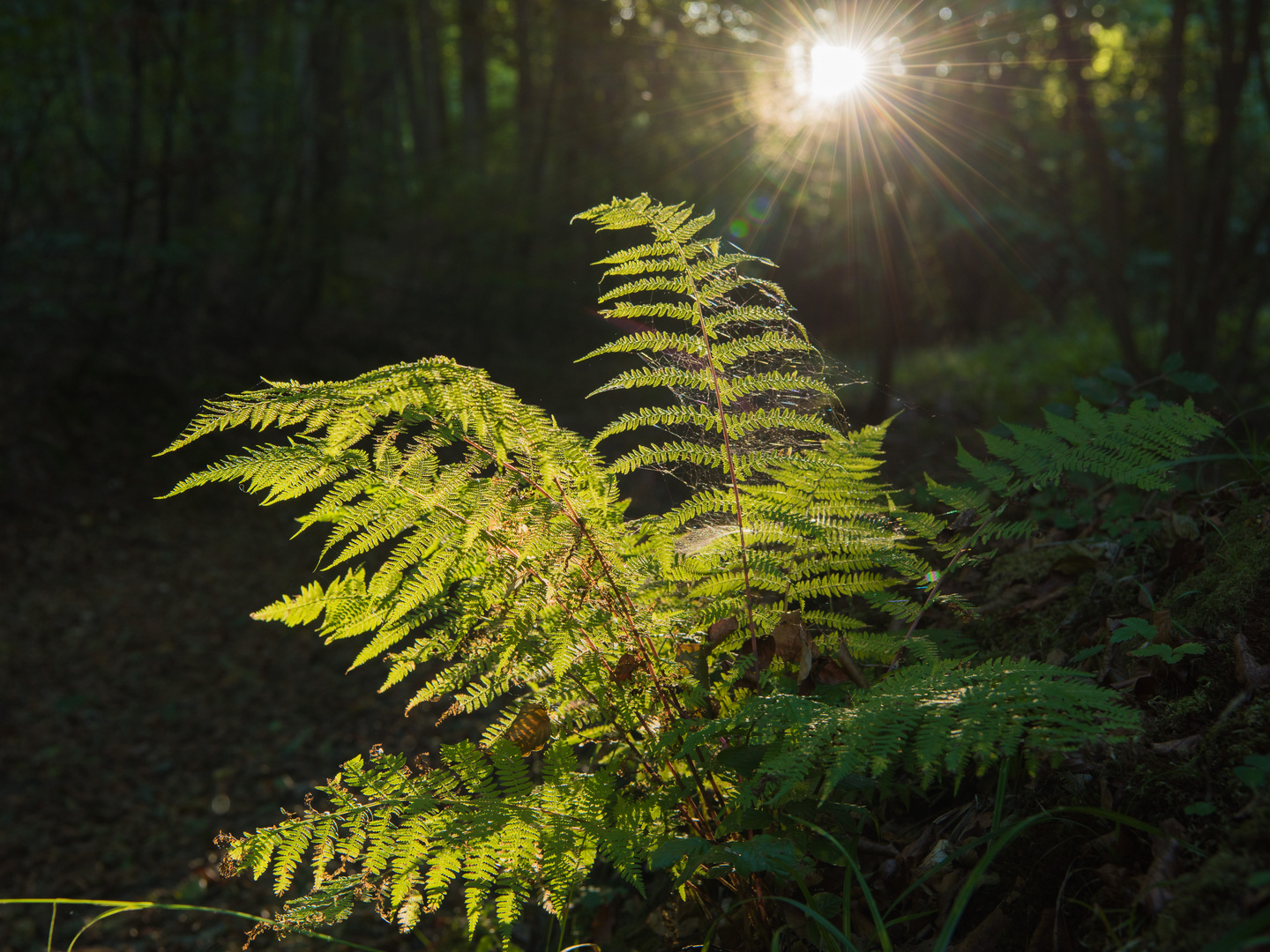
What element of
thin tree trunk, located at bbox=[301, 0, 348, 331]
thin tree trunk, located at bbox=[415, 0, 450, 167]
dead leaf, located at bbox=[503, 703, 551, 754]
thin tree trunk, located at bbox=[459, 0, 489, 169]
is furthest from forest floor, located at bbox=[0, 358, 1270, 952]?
thin tree trunk, located at bbox=[415, 0, 450, 167]

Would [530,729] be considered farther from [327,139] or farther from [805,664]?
[327,139]

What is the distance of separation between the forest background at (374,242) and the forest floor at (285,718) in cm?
3

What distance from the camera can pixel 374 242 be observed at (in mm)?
10016

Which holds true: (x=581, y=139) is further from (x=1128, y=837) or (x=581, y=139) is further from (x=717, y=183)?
(x=1128, y=837)

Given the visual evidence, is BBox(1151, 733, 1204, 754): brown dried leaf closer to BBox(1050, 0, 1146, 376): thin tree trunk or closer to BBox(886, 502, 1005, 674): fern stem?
BBox(886, 502, 1005, 674): fern stem

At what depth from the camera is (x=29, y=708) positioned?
4512 millimetres

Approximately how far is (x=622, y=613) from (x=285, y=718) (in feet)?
12.0

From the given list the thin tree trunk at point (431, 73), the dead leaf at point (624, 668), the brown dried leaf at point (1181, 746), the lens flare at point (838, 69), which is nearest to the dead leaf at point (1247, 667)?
the brown dried leaf at point (1181, 746)

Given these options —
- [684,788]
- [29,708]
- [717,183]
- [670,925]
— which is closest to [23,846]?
[29,708]

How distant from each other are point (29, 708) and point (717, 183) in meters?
8.98

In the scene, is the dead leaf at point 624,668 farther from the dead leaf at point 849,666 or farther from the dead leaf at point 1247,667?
the dead leaf at point 1247,667

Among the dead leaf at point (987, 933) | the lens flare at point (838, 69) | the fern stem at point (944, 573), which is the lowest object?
the dead leaf at point (987, 933)

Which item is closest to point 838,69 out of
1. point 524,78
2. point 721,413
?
point 721,413

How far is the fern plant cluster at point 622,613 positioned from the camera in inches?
53.7
